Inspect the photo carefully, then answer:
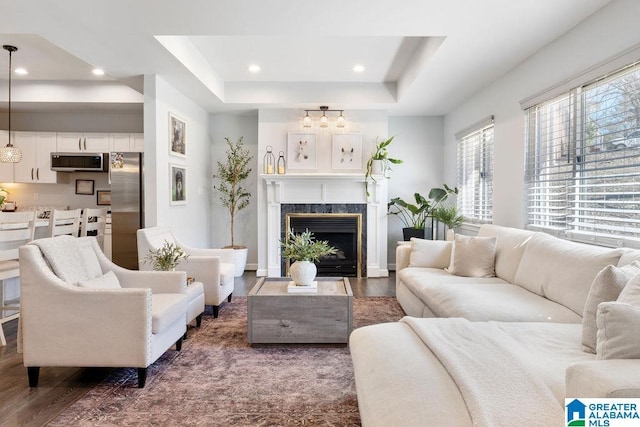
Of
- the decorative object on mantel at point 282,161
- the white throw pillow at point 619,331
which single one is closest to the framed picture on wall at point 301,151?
the decorative object on mantel at point 282,161

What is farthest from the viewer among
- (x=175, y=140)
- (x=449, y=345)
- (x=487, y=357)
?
(x=175, y=140)

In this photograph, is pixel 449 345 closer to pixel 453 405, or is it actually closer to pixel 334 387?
pixel 453 405

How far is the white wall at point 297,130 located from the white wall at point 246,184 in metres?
0.50

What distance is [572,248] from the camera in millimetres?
2500

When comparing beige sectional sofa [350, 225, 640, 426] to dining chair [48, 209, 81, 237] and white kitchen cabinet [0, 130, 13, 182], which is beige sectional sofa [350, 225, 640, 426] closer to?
dining chair [48, 209, 81, 237]

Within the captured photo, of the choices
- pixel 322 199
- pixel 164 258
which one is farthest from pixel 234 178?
pixel 164 258

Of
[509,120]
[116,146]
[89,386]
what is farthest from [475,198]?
[116,146]

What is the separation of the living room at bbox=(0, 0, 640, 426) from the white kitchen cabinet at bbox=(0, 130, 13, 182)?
369 mm

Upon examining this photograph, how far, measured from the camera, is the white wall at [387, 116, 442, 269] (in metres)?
6.22

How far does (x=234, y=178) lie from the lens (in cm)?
588

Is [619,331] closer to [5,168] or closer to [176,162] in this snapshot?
[176,162]

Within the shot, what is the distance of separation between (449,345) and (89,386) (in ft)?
7.03

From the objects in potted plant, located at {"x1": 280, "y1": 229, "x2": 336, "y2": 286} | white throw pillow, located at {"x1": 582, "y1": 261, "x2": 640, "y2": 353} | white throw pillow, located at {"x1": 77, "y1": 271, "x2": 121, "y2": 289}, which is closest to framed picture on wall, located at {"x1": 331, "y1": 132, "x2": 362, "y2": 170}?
potted plant, located at {"x1": 280, "y1": 229, "x2": 336, "y2": 286}

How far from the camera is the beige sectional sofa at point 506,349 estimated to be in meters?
1.19
